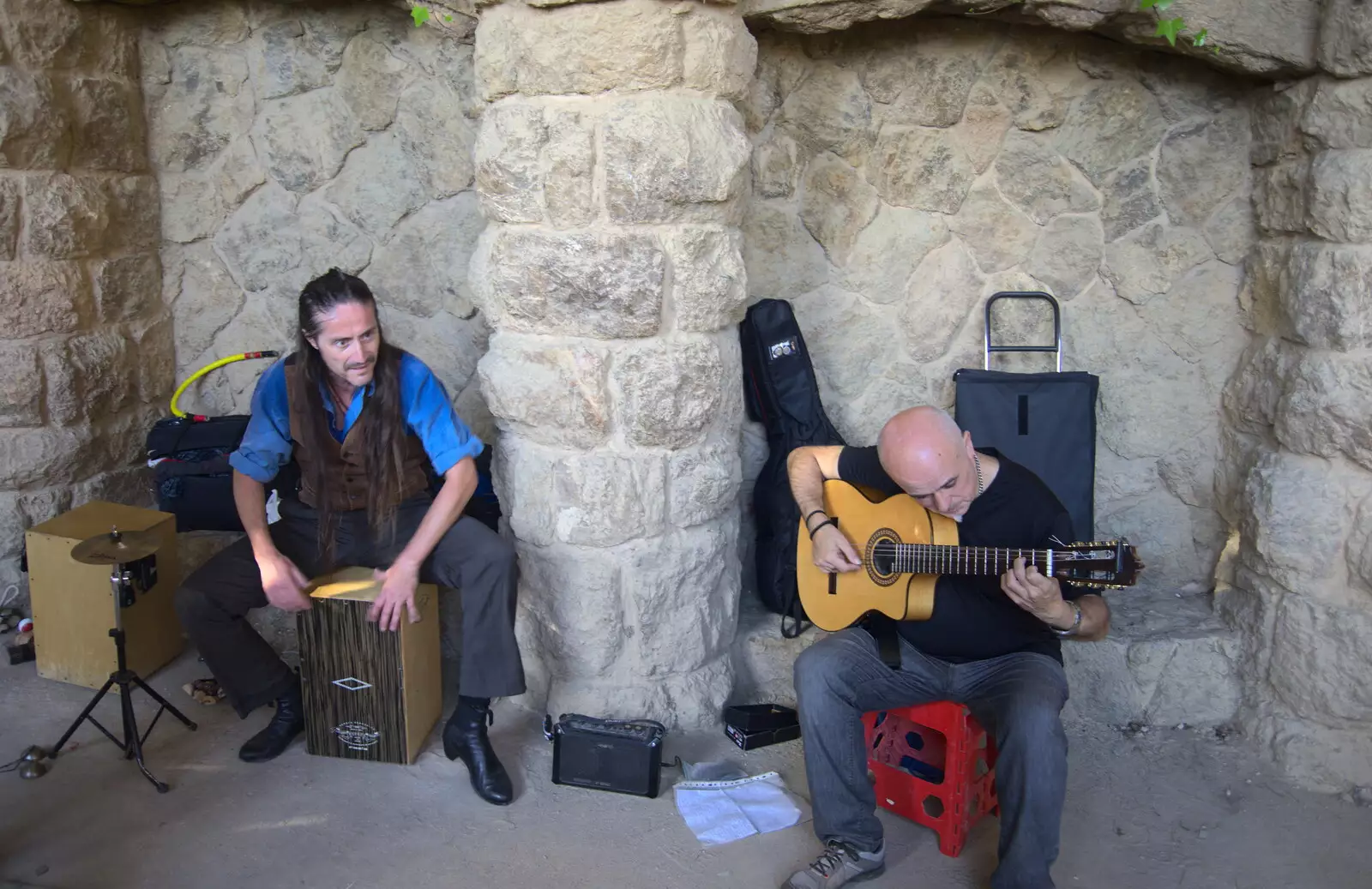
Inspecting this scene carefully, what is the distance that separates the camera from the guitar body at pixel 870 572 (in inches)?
105

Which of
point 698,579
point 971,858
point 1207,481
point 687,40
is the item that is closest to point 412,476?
point 698,579

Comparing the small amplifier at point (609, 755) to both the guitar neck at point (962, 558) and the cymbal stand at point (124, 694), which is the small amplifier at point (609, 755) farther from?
the cymbal stand at point (124, 694)

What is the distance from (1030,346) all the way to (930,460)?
3.49ft

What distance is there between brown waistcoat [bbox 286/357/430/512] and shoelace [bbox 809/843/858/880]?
1.39 metres

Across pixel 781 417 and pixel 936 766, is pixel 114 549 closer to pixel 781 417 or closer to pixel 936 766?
pixel 781 417

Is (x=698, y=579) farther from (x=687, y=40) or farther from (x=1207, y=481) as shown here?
(x=1207, y=481)

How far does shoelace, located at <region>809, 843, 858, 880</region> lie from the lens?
8.04 ft

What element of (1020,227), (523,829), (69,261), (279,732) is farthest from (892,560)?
(69,261)

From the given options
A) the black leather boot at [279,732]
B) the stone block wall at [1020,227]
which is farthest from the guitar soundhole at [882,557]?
the black leather boot at [279,732]

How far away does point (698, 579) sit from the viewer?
3.02 m

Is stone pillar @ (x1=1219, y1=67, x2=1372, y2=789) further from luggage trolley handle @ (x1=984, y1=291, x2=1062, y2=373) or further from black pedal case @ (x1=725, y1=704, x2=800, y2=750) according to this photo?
black pedal case @ (x1=725, y1=704, x2=800, y2=750)

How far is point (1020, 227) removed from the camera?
11.1ft

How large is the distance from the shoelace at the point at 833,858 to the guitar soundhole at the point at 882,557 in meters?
0.60

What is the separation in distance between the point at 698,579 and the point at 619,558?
0.23m
